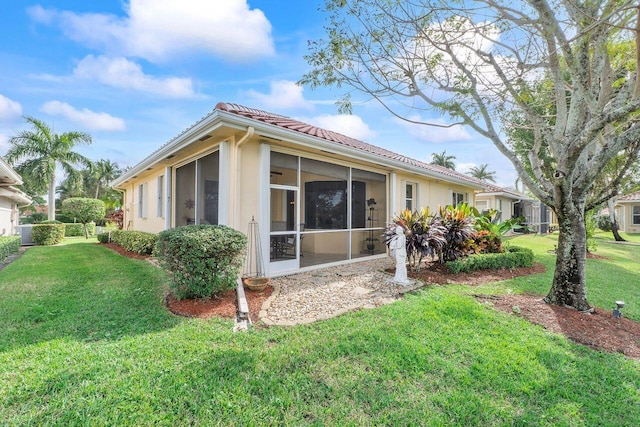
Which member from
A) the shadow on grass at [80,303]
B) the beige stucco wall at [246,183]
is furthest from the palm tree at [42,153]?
the shadow on grass at [80,303]

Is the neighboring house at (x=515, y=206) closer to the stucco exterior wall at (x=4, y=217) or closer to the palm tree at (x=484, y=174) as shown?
the palm tree at (x=484, y=174)

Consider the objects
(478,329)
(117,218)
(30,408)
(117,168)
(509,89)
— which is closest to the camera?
(30,408)

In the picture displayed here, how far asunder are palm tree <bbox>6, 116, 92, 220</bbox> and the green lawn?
2525 centimetres

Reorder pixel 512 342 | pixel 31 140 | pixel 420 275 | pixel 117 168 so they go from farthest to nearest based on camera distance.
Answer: pixel 117 168
pixel 31 140
pixel 420 275
pixel 512 342

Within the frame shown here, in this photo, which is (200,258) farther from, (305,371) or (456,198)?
(456,198)

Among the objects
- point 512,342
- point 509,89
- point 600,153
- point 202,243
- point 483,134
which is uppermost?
point 509,89

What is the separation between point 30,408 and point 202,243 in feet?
8.85

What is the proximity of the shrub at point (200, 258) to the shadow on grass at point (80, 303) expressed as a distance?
0.58m

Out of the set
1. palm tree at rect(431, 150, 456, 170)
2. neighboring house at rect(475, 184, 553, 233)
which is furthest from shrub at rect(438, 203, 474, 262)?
palm tree at rect(431, 150, 456, 170)

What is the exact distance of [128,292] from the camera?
5.78m

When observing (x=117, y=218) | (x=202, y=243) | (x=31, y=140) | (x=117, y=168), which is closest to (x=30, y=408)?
(x=202, y=243)

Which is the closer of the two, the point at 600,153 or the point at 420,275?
the point at 600,153

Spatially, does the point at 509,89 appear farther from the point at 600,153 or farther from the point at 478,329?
the point at 478,329

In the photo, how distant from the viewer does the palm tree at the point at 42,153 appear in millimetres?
22938
